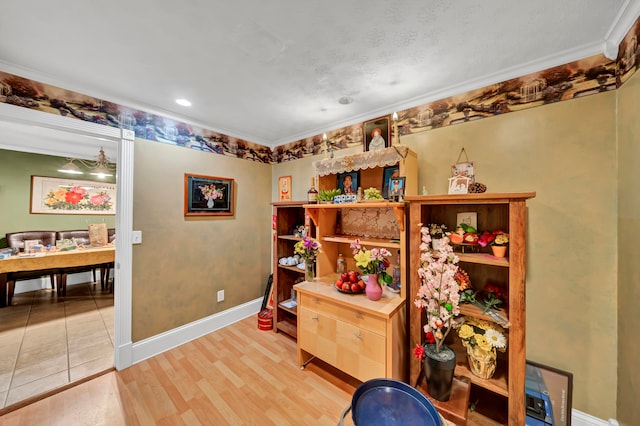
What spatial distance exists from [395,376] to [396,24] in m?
2.31

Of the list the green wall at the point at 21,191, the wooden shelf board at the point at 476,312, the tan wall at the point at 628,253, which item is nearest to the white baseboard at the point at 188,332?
the wooden shelf board at the point at 476,312

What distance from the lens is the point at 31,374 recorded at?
2.03 m

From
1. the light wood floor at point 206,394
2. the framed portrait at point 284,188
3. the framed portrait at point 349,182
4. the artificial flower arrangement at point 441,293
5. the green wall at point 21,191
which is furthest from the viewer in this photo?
the green wall at point 21,191

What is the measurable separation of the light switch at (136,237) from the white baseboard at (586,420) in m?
3.75

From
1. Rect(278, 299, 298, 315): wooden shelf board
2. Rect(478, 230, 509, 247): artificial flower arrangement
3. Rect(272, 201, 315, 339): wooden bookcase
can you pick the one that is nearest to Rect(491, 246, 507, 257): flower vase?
Rect(478, 230, 509, 247): artificial flower arrangement

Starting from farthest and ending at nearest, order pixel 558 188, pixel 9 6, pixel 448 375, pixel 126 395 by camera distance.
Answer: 1. pixel 126 395
2. pixel 558 188
3. pixel 448 375
4. pixel 9 6

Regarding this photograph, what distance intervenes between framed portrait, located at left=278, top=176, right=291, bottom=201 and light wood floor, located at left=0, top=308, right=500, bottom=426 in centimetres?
192

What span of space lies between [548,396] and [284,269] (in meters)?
2.50

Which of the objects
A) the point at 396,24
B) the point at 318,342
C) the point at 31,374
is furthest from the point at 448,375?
the point at 31,374

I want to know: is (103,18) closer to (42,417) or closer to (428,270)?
(428,270)

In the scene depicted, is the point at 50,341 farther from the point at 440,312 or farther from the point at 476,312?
the point at 476,312

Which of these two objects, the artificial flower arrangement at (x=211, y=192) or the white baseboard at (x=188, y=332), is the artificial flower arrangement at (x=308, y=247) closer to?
the artificial flower arrangement at (x=211, y=192)

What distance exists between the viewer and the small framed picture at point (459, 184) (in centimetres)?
175

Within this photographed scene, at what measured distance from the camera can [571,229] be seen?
4.94ft
